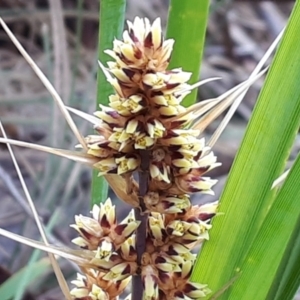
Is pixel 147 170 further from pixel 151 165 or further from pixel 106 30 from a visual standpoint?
pixel 106 30

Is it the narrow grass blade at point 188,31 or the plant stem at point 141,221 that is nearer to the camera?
the plant stem at point 141,221

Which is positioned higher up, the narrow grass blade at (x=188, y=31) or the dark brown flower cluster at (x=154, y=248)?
the narrow grass blade at (x=188, y=31)

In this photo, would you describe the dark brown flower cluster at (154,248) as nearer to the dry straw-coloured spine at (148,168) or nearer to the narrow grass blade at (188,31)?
the dry straw-coloured spine at (148,168)

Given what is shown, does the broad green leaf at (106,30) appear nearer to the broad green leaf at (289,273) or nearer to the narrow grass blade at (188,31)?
the narrow grass blade at (188,31)

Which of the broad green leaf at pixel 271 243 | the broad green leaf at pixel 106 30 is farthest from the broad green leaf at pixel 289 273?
the broad green leaf at pixel 106 30
